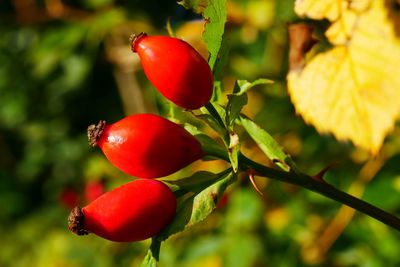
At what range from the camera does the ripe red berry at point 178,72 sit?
0.83 m

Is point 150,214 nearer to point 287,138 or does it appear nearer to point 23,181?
point 287,138

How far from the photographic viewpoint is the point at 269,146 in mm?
864

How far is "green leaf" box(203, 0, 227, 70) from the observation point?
829 millimetres

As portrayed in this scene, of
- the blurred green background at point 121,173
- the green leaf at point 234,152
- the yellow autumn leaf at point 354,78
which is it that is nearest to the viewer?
the green leaf at point 234,152

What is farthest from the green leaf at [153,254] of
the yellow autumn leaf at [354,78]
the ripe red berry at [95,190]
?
the ripe red berry at [95,190]

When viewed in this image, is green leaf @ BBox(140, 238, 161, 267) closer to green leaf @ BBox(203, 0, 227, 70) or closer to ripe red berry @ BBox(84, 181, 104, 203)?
green leaf @ BBox(203, 0, 227, 70)

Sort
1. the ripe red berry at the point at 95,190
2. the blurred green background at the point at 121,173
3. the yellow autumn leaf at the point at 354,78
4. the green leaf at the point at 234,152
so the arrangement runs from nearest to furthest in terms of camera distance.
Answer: the green leaf at the point at 234,152
the yellow autumn leaf at the point at 354,78
the blurred green background at the point at 121,173
the ripe red berry at the point at 95,190

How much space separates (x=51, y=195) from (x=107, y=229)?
3351 mm

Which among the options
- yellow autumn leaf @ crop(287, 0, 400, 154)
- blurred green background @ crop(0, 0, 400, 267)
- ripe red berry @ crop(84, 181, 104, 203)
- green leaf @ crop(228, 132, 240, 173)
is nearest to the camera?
green leaf @ crop(228, 132, 240, 173)

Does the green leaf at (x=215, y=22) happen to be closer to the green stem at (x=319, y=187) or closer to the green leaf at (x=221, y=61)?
the green leaf at (x=221, y=61)

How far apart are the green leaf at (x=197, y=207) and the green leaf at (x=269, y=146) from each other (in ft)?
0.19

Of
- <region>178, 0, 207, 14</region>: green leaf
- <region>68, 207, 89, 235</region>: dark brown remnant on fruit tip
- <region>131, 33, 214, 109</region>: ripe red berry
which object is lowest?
<region>68, 207, 89, 235</region>: dark brown remnant on fruit tip

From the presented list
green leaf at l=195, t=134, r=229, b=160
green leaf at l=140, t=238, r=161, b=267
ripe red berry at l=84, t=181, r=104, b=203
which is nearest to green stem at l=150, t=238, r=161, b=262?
green leaf at l=140, t=238, r=161, b=267

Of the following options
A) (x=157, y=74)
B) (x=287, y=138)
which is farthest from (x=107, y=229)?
(x=287, y=138)
